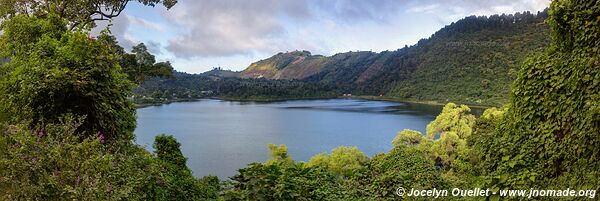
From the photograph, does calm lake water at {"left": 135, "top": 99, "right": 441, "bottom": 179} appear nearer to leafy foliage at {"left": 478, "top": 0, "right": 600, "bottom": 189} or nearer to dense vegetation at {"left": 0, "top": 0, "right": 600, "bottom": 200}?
dense vegetation at {"left": 0, "top": 0, "right": 600, "bottom": 200}

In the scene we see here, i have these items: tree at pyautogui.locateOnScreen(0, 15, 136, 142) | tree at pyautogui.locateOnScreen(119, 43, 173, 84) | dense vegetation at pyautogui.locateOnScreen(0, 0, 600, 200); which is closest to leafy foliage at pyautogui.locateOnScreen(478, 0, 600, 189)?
dense vegetation at pyautogui.locateOnScreen(0, 0, 600, 200)

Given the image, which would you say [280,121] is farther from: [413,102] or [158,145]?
[158,145]

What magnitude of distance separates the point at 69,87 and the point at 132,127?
1.34 meters

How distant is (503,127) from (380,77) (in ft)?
432

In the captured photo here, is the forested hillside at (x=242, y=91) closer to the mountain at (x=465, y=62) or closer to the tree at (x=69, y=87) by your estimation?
the mountain at (x=465, y=62)

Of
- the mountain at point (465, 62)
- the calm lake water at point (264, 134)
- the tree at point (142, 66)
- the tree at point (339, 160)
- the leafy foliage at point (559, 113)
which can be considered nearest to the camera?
the leafy foliage at point (559, 113)

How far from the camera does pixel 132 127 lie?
666cm

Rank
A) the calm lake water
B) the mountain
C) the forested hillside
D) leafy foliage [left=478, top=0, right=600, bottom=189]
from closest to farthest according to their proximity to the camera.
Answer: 1. leafy foliage [left=478, top=0, right=600, bottom=189]
2. the calm lake water
3. the mountain
4. the forested hillside

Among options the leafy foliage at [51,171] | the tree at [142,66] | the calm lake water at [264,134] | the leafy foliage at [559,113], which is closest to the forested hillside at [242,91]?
the calm lake water at [264,134]

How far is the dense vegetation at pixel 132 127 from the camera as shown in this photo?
402 cm

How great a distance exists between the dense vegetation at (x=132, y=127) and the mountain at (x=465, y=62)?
215ft

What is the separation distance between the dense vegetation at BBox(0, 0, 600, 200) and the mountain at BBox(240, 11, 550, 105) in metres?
65.6

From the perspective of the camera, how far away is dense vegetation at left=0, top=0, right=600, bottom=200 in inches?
158

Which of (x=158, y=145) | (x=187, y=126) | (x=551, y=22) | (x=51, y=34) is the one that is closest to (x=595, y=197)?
(x=551, y=22)
